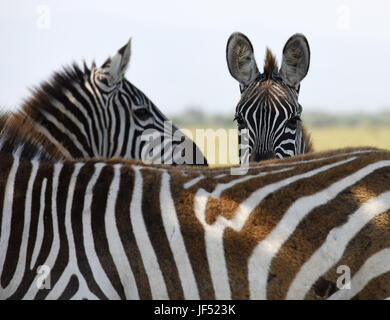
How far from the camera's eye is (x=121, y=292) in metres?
3.90

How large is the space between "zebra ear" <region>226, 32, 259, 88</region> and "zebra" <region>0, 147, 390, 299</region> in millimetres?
2723

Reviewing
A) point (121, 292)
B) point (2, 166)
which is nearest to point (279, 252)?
point (121, 292)

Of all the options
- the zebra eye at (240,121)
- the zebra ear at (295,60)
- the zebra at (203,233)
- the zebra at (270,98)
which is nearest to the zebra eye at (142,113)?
the zebra at (270,98)

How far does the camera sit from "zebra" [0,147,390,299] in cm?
377

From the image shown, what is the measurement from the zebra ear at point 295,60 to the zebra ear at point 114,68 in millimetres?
2627

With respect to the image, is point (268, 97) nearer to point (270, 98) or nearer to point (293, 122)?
point (270, 98)

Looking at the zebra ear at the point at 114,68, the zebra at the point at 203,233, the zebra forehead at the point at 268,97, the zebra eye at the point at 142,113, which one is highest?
the zebra ear at the point at 114,68

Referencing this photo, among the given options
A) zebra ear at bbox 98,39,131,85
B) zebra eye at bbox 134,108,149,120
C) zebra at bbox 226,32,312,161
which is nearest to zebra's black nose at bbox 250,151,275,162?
zebra at bbox 226,32,312,161

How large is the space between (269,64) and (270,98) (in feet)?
1.94

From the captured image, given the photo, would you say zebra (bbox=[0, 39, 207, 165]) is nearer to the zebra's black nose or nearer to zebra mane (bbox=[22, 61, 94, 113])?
zebra mane (bbox=[22, 61, 94, 113])

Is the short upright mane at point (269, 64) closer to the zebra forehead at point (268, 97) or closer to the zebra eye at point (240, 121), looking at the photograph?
the zebra forehead at point (268, 97)

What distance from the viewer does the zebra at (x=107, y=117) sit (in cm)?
782
